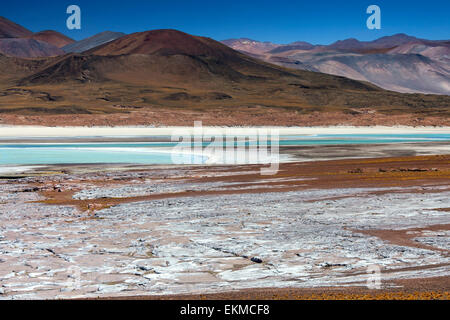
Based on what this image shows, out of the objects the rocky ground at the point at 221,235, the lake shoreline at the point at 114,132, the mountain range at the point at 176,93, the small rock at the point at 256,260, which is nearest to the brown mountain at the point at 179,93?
the mountain range at the point at 176,93

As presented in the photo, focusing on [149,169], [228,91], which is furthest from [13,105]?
[149,169]

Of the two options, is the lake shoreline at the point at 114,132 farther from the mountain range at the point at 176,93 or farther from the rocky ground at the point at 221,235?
the rocky ground at the point at 221,235

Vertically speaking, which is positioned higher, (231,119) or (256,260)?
(231,119)

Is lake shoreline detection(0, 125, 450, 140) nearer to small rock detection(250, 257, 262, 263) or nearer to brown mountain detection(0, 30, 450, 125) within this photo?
brown mountain detection(0, 30, 450, 125)

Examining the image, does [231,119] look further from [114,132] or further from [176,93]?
[176,93]

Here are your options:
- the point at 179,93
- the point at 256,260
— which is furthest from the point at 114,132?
the point at 179,93

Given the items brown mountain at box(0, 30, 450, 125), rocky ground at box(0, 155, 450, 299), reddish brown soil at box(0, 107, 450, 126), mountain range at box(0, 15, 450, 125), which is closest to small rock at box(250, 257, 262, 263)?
rocky ground at box(0, 155, 450, 299)
